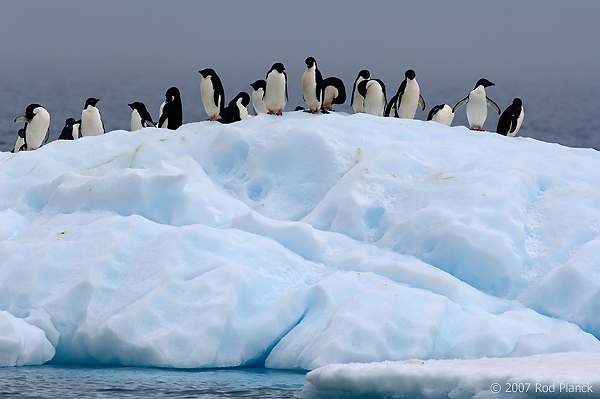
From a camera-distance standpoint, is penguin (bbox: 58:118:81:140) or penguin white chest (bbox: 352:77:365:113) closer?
penguin white chest (bbox: 352:77:365:113)

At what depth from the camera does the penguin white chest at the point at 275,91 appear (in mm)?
11547

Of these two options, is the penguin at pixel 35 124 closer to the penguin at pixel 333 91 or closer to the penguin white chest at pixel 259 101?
the penguin white chest at pixel 259 101

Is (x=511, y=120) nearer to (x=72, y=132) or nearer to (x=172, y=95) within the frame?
(x=172, y=95)

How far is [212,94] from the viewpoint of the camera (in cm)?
1296

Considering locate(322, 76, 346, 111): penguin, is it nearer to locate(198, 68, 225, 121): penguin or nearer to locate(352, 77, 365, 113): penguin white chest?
locate(352, 77, 365, 113): penguin white chest

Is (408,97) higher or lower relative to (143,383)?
higher

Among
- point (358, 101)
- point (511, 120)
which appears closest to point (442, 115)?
point (511, 120)

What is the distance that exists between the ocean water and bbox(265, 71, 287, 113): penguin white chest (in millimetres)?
5712

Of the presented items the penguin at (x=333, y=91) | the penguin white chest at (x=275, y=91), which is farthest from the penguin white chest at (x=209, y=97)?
the penguin at (x=333, y=91)

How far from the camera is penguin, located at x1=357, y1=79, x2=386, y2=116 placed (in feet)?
45.9

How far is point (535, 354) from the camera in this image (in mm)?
6094

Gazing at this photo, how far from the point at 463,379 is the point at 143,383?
225 centimetres

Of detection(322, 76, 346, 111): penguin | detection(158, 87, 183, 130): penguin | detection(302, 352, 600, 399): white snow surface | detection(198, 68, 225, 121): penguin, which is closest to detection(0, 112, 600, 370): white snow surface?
detection(302, 352, 600, 399): white snow surface

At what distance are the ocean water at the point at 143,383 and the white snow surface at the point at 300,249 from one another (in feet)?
0.50
